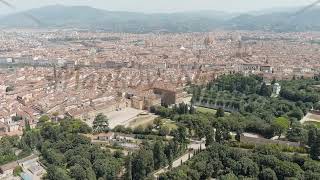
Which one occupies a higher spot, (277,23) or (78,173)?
(277,23)

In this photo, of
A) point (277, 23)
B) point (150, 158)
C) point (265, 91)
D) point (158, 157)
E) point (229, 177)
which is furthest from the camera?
point (277, 23)

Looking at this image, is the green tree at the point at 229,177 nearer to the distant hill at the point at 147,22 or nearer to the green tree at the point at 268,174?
the green tree at the point at 268,174

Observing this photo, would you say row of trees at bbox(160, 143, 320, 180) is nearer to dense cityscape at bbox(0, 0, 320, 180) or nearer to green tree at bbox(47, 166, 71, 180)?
dense cityscape at bbox(0, 0, 320, 180)

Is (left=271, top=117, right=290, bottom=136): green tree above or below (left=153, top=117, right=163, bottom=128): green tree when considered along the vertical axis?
above

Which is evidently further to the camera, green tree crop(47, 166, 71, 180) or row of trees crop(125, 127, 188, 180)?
row of trees crop(125, 127, 188, 180)

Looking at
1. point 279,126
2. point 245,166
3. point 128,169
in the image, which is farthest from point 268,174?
point 279,126

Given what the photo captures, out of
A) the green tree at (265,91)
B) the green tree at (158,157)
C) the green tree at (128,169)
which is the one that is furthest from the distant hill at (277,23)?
the green tree at (128,169)

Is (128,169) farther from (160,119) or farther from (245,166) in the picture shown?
(160,119)

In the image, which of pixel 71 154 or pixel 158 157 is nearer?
pixel 158 157

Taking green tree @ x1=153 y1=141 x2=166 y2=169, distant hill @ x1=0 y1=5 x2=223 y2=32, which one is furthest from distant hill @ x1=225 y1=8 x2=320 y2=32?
green tree @ x1=153 y1=141 x2=166 y2=169
